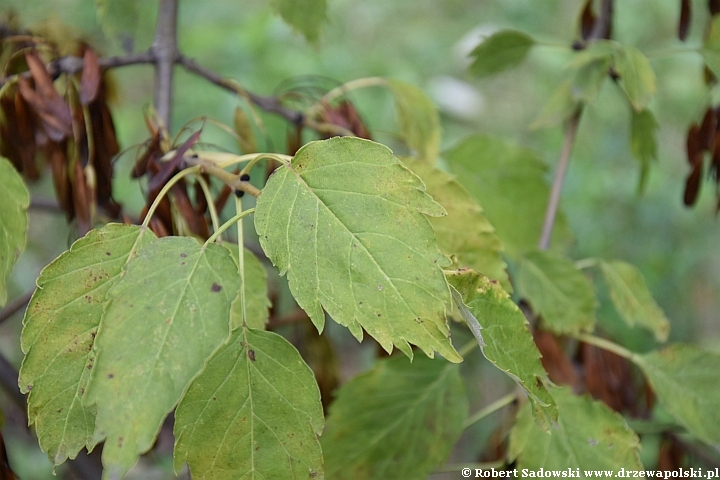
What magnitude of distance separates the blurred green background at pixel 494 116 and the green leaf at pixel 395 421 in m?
0.55

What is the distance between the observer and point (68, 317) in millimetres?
400

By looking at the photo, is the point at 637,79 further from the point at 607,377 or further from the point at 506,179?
the point at 607,377

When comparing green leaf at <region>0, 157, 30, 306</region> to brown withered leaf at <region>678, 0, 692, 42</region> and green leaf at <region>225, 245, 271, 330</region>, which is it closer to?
green leaf at <region>225, 245, 271, 330</region>

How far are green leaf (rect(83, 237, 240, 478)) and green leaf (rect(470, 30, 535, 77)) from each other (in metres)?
0.50

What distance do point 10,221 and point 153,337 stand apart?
7.1 inches

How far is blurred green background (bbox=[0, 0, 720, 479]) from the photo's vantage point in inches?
64.5

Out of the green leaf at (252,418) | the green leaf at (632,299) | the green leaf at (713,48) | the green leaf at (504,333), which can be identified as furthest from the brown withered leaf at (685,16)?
the green leaf at (252,418)

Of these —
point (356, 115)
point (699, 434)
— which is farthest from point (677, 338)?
point (356, 115)

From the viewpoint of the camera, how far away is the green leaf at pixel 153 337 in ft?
A: 1.05

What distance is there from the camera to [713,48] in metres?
0.67

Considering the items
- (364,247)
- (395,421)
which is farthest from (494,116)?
(364,247)

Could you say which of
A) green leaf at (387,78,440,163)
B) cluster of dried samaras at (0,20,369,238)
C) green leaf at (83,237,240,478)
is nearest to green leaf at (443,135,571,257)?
green leaf at (387,78,440,163)

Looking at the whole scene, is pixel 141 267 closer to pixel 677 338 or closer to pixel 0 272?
pixel 0 272

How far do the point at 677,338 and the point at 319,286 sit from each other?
5.14 feet
